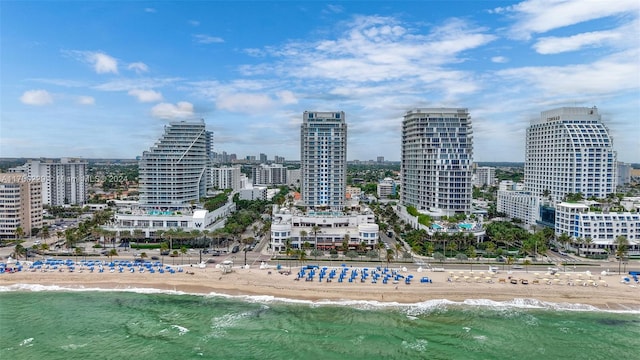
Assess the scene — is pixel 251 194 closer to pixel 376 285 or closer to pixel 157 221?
pixel 157 221

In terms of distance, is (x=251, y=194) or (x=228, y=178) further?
(x=228, y=178)

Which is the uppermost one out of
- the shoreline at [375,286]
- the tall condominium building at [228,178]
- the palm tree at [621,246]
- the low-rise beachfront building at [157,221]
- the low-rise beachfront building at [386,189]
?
the tall condominium building at [228,178]

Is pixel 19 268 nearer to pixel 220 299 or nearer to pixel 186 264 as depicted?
pixel 186 264

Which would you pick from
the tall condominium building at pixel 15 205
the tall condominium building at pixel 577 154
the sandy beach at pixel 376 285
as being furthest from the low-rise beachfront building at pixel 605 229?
the tall condominium building at pixel 15 205

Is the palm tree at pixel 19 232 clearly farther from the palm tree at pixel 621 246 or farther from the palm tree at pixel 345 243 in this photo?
the palm tree at pixel 621 246

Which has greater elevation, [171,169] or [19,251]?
[171,169]

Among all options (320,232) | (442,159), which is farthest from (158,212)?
(442,159)
